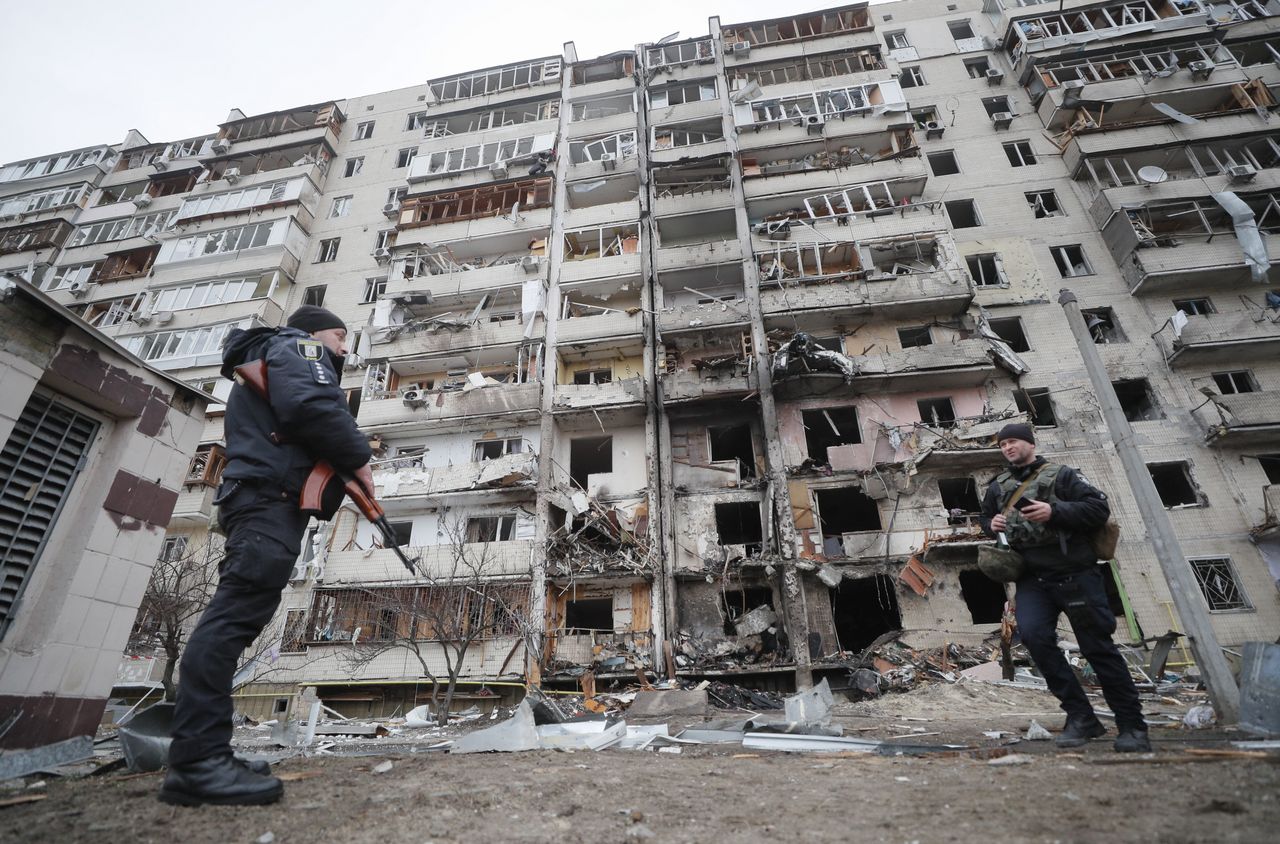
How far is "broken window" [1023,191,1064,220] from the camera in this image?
22.4 meters

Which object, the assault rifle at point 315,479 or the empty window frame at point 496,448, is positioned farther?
the empty window frame at point 496,448

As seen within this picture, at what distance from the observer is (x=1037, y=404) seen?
19172mm

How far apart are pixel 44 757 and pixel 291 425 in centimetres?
286

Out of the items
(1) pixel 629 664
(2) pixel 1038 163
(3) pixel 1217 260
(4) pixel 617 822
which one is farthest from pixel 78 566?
(2) pixel 1038 163

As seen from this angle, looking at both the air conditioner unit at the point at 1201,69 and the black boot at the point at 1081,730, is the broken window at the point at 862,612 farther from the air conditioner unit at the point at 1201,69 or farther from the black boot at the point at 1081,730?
the air conditioner unit at the point at 1201,69

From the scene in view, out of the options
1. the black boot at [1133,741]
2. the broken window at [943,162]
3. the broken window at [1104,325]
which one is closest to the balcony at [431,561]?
the black boot at [1133,741]

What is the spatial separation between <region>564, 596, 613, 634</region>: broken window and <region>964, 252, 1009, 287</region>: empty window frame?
1743 centimetres

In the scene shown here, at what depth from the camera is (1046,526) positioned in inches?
161

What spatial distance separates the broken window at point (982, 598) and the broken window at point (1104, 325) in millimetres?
9005

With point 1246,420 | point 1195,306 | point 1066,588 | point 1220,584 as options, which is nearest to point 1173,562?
point 1066,588

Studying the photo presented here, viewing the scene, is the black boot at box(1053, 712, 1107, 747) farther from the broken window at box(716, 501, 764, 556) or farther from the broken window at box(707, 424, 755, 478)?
the broken window at box(707, 424, 755, 478)

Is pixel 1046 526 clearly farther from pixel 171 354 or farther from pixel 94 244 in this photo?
pixel 94 244

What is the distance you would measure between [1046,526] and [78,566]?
266 inches

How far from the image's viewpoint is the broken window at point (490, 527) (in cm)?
1998
